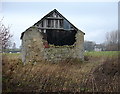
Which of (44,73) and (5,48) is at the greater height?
(5,48)

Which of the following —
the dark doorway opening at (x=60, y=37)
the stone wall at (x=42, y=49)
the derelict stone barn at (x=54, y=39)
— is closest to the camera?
the stone wall at (x=42, y=49)

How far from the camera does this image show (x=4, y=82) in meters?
5.20

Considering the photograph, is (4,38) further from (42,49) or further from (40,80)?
(42,49)

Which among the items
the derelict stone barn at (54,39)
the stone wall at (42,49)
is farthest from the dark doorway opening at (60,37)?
the stone wall at (42,49)

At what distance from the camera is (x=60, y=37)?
13.7 meters

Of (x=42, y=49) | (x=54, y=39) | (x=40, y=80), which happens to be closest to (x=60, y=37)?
(x=54, y=39)

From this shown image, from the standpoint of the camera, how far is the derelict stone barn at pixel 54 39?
42.7 feet

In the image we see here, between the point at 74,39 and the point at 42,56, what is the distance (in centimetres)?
275

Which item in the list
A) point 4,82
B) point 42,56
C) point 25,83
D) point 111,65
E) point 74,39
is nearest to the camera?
point 4,82

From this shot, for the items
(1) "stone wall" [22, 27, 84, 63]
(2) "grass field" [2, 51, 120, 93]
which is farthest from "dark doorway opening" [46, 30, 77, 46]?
(2) "grass field" [2, 51, 120, 93]

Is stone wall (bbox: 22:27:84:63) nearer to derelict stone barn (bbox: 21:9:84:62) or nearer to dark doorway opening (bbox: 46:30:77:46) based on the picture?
derelict stone barn (bbox: 21:9:84:62)

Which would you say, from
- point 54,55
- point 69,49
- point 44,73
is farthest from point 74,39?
point 44,73

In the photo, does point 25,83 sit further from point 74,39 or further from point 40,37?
point 74,39

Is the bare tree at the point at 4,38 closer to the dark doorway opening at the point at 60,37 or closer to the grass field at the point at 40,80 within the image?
the grass field at the point at 40,80
